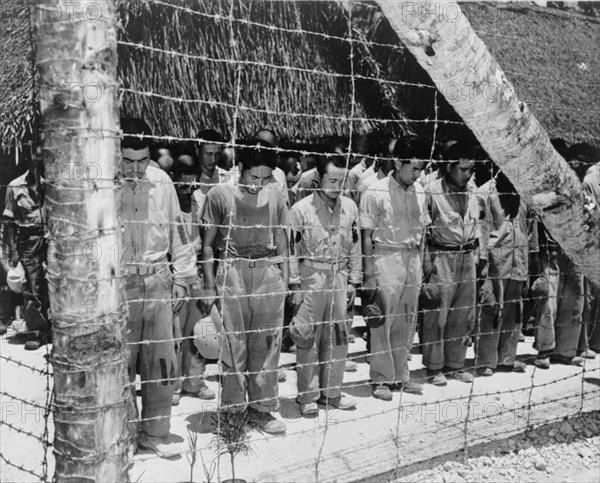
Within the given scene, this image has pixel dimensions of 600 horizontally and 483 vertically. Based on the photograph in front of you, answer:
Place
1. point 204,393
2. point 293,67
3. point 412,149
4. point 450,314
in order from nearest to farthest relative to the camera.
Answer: point 204,393
point 412,149
point 450,314
point 293,67

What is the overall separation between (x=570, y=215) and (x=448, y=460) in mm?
1609

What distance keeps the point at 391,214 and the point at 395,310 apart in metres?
0.75

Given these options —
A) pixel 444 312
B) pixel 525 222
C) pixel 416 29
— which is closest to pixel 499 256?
pixel 525 222

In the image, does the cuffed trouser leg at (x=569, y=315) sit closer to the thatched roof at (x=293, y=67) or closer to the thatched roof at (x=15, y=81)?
the thatched roof at (x=293, y=67)

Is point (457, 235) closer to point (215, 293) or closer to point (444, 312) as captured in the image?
point (444, 312)

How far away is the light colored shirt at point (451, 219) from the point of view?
5262 millimetres

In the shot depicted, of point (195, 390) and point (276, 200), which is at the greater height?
point (276, 200)

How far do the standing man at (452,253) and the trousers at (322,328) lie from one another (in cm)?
94

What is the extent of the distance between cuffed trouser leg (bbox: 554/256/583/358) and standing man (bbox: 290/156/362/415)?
238 cm

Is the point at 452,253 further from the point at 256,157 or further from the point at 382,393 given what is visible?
the point at 256,157

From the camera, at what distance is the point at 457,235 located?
Result: 5.27 m

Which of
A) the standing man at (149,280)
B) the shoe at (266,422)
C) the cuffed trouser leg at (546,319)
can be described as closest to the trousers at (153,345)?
the standing man at (149,280)

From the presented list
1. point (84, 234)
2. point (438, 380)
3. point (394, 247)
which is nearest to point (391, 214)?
point (394, 247)

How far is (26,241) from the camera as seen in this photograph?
20.8ft
